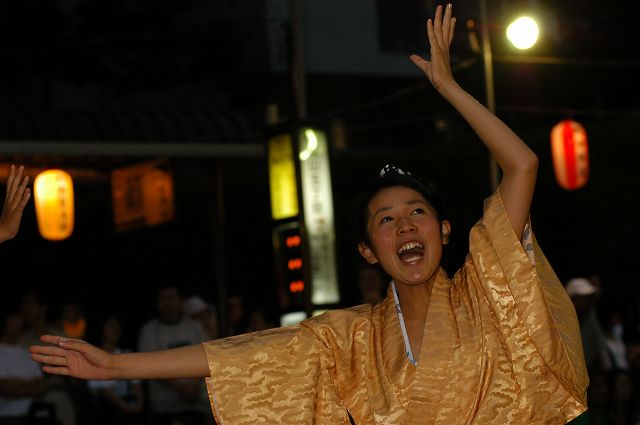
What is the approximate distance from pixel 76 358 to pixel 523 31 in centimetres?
643

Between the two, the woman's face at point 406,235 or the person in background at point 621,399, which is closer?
the woman's face at point 406,235

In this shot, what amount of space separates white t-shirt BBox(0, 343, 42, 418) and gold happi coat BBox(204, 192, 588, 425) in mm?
4134

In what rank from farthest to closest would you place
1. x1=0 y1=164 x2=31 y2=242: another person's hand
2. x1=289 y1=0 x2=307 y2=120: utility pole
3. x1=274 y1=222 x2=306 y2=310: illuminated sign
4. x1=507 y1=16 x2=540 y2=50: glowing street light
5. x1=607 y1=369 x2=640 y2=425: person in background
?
x1=289 y1=0 x2=307 y2=120: utility pole
x1=274 y1=222 x2=306 y2=310: illuminated sign
x1=507 y1=16 x2=540 y2=50: glowing street light
x1=607 y1=369 x2=640 y2=425: person in background
x1=0 y1=164 x2=31 y2=242: another person's hand

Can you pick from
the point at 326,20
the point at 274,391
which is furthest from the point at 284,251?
the point at 326,20

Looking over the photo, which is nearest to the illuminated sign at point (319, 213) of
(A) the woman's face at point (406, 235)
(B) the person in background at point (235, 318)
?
(B) the person in background at point (235, 318)

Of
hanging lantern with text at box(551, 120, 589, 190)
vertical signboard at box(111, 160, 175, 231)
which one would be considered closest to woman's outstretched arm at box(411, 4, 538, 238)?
vertical signboard at box(111, 160, 175, 231)

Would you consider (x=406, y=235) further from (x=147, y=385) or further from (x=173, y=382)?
(x=147, y=385)

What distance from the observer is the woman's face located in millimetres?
3238

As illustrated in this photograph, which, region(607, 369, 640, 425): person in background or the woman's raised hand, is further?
region(607, 369, 640, 425): person in background

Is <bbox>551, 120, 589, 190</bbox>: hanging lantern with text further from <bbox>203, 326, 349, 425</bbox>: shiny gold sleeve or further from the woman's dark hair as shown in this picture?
<bbox>203, 326, 349, 425</bbox>: shiny gold sleeve

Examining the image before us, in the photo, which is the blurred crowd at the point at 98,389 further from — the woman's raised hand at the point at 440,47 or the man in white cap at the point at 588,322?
the woman's raised hand at the point at 440,47

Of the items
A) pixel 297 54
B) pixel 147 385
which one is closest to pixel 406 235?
pixel 147 385

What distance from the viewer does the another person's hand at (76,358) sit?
309cm

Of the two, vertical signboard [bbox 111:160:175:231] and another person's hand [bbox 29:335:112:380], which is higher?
vertical signboard [bbox 111:160:175:231]
